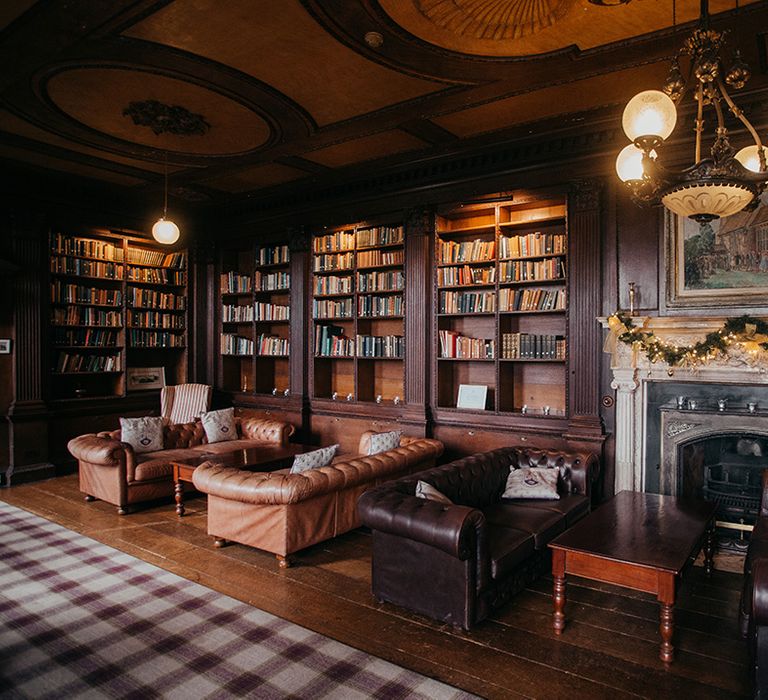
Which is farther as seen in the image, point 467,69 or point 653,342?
point 653,342

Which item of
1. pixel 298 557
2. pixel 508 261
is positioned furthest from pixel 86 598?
pixel 508 261

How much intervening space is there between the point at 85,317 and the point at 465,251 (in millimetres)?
4937

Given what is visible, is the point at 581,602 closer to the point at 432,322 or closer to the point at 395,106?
the point at 432,322

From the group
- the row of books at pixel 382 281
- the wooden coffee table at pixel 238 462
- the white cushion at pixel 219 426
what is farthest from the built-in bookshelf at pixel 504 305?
the white cushion at pixel 219 426

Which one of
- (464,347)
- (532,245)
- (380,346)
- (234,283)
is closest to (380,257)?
(380,346)

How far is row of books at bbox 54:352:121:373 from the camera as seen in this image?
7.25m

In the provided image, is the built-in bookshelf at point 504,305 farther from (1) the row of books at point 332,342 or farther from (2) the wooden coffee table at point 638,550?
(2) the wooden coffee table at point 638,550

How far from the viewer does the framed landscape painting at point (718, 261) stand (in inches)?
184

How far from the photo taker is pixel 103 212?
7.59 meters

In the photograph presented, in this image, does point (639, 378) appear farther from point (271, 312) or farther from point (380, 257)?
point (271, 312)

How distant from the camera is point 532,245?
5.82m

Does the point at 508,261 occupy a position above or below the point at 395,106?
below

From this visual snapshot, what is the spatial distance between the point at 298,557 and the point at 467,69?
3802 mm

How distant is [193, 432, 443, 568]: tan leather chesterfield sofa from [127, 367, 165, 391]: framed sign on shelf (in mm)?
3968
